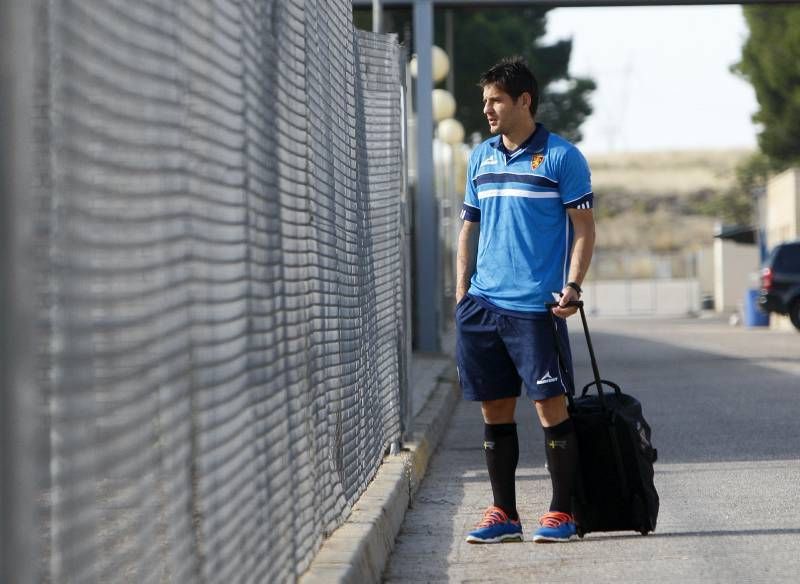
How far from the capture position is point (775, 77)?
60688mm

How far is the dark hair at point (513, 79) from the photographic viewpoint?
674cm

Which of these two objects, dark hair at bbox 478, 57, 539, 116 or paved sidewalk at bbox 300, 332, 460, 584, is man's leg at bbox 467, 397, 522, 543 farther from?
dark hair at bbox 478, 57, 539, 116

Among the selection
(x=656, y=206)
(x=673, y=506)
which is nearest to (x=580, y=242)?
(x=673, y=506)

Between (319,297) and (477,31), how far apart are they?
38.3m

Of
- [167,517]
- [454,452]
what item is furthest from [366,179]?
[167,517]

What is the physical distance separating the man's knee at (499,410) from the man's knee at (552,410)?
0.21 metres

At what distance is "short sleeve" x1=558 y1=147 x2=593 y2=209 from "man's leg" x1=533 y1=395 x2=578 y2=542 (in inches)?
30.2

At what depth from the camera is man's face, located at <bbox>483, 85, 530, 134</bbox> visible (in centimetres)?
672

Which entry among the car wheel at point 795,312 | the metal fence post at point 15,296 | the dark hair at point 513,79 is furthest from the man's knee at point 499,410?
the car wheel at point 795,312

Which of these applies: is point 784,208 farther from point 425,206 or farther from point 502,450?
point 502,450

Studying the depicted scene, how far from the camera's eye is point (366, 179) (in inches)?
313

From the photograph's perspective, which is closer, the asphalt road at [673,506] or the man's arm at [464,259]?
the asphalt road at [673,506]

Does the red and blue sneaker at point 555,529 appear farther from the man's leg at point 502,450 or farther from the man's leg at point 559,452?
the man's leg at point 502,450

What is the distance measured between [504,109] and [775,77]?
5596 cm
